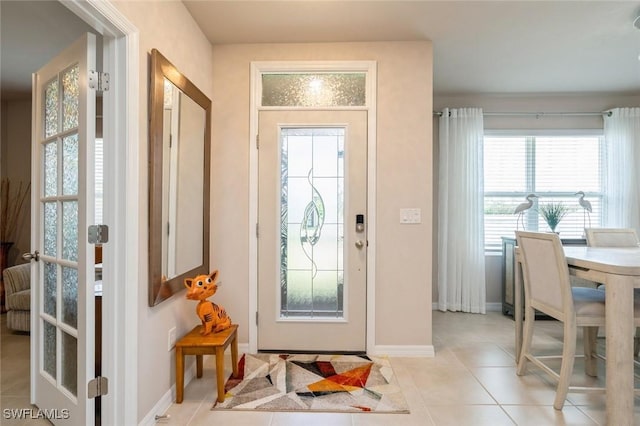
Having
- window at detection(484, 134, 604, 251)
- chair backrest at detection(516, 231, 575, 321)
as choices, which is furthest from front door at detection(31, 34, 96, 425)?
window at detection(484, 134, 604, 251)

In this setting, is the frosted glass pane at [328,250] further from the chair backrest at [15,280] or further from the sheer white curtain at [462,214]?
the chair backrest at [15,280]

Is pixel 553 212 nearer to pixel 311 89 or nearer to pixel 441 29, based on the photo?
pixel 441 29

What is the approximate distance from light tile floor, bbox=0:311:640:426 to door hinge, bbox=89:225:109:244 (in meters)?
1.04

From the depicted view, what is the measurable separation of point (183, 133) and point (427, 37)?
199 cm

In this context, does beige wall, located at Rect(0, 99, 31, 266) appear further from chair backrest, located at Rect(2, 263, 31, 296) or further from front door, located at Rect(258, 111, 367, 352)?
front door, located at Rect(258, 111, 367, 352)

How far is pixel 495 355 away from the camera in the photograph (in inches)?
105

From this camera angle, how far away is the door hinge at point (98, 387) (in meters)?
1.54

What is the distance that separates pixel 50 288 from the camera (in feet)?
5.79

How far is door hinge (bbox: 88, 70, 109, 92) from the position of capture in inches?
60.4

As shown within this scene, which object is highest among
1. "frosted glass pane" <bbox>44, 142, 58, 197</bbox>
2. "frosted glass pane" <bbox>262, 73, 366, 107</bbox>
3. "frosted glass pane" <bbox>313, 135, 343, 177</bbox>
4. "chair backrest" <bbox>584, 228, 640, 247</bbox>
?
"frosted glass pane" <bbox>262, 73, 366, 107</bbox>

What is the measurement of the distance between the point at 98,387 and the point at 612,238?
366 cm

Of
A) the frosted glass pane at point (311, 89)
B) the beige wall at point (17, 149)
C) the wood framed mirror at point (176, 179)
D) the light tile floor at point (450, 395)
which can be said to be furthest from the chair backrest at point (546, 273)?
the beige wall at point (17, 149)

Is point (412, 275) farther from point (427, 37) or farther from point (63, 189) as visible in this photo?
point (63, 189)

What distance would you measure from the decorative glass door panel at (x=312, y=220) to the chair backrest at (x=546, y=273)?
1296 mm
